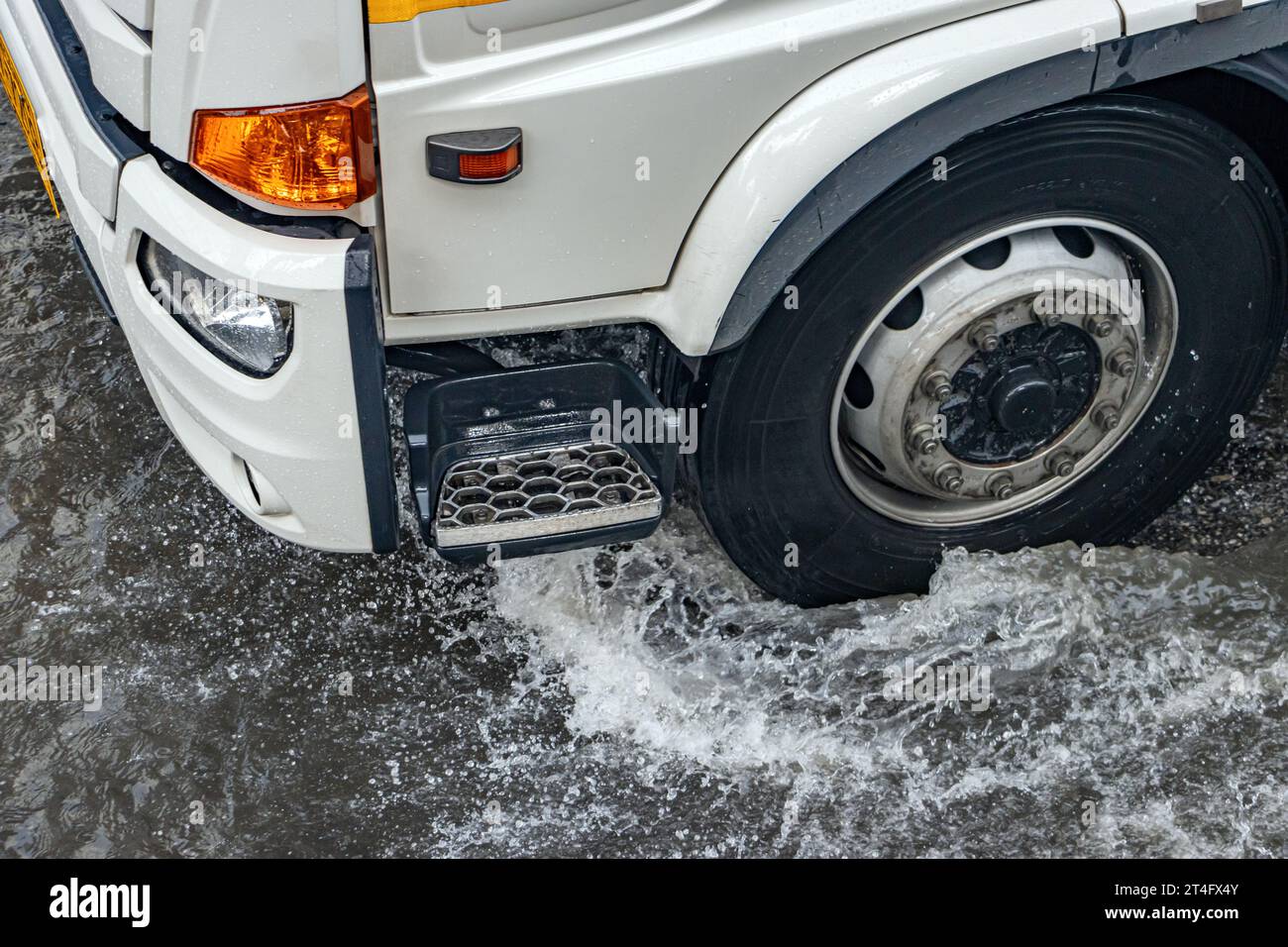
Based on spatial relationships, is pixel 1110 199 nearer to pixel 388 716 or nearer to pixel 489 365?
pixel 489 365

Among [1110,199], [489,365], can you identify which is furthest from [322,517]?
[1110,199]

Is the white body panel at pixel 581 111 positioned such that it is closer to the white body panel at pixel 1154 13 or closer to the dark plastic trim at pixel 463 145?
the dark plastic trim at pixel 463 145

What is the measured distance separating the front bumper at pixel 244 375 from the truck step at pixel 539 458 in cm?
18

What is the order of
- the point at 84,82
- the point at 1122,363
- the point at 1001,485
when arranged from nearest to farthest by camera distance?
the point at 84,82 < the point at 1122,363 < the point at 1001,485

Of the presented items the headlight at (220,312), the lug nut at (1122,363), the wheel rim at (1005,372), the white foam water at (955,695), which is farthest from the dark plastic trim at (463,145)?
the lug nut at (1122,363)

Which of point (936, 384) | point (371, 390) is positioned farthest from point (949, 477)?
point (371, 390)

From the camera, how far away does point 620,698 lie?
266cm

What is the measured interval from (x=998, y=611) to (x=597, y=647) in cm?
84

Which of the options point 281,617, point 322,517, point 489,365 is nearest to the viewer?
point 322,517

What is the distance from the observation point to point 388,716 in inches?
104

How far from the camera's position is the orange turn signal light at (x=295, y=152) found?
6.40ft

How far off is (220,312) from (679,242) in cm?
78

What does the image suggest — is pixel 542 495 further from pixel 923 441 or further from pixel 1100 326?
pixel 1100 326

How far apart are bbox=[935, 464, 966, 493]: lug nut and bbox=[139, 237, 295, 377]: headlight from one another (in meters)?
1.26
